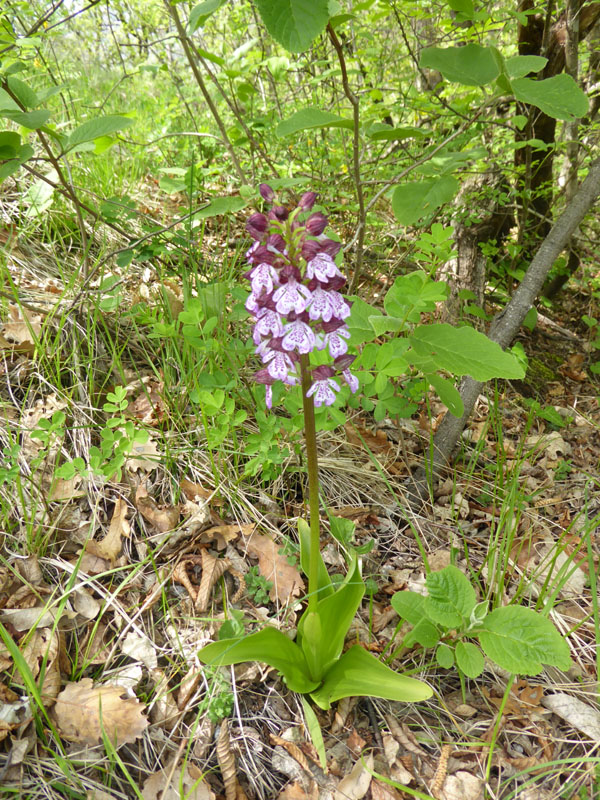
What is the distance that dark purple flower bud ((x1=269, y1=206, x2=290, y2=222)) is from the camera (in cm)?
133

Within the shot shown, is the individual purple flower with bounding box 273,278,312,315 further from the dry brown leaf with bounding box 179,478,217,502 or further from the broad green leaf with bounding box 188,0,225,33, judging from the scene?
the dry brown leaf with bounding box 179,478,217,502

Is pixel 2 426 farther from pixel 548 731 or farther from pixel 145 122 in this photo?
pixel 145 122

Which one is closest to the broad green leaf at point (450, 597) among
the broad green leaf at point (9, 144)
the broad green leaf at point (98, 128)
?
the broad green leaf at point (98, 128)

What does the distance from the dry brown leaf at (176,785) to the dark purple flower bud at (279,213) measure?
5.29ft

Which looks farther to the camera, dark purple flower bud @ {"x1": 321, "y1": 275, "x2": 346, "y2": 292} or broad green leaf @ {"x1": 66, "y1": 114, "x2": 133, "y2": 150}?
broad green leaf @ {"x1": 66, "y1": 114, "x2": 133, "y2": 150}

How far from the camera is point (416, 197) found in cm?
178

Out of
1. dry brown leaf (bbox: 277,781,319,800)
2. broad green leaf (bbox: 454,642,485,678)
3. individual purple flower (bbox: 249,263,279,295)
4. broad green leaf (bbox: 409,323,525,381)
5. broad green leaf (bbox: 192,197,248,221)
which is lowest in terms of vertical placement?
dry brown leaf (bbox: 277,781,319,800)

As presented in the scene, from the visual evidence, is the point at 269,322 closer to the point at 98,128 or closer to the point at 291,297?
the point at 291,297

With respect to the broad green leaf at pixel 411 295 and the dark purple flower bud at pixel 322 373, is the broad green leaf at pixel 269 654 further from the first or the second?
the broad green leaf at pixel 411 295

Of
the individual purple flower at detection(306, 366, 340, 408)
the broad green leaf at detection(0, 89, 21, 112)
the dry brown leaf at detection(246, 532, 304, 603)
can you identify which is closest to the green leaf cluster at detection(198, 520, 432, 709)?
the dry brown leaf at detection(246, 532, 304, 603)

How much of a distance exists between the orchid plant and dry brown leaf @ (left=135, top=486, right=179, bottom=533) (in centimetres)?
65

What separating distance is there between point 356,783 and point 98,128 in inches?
104

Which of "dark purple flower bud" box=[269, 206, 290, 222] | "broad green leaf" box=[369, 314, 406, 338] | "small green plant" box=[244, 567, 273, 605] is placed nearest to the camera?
"dark purple flower bud" box=[269, 206, 290, 222]

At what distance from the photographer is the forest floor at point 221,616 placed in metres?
1.57
